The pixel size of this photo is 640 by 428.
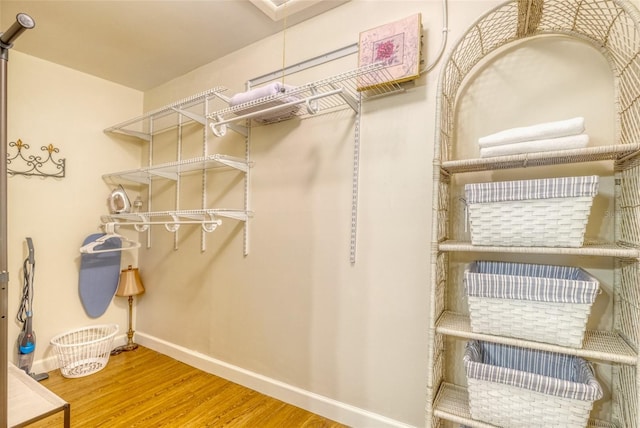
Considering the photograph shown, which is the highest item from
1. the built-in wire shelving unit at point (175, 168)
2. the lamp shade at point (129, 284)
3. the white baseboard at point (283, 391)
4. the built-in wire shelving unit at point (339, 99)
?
the built-in wire shelving unit at point (339, 99)

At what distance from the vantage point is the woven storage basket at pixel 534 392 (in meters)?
1.02

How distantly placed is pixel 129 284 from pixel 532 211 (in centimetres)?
292

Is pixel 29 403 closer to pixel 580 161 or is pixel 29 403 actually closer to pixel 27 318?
pixel 27 318

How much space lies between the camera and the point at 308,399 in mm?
1861

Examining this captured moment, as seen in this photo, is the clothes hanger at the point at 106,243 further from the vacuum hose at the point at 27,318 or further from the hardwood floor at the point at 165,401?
the hardwood floor at the point at 165,401

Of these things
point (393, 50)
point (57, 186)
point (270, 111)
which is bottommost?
point (57, 186)

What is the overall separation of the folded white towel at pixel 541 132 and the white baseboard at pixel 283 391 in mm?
1394

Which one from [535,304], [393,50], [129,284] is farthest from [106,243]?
[535,304]

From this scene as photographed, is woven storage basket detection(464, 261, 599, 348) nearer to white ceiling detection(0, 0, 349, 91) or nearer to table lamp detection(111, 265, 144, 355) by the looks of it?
white ceiling detection(0, 0, 349, 91)

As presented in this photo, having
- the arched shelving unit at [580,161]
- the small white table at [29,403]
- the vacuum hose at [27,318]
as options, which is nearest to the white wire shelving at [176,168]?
the vacuum hose at [27,318]

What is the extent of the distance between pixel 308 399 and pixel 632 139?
192 centimetres

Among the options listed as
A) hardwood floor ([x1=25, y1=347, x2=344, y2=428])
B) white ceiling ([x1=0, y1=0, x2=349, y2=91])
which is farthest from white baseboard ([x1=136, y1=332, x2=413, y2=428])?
white ceiling ([x1=0, y1=0, x2=349, y2=91])

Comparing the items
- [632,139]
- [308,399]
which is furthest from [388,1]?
[308,399]

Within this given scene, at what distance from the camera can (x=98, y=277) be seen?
2654 millimetres
